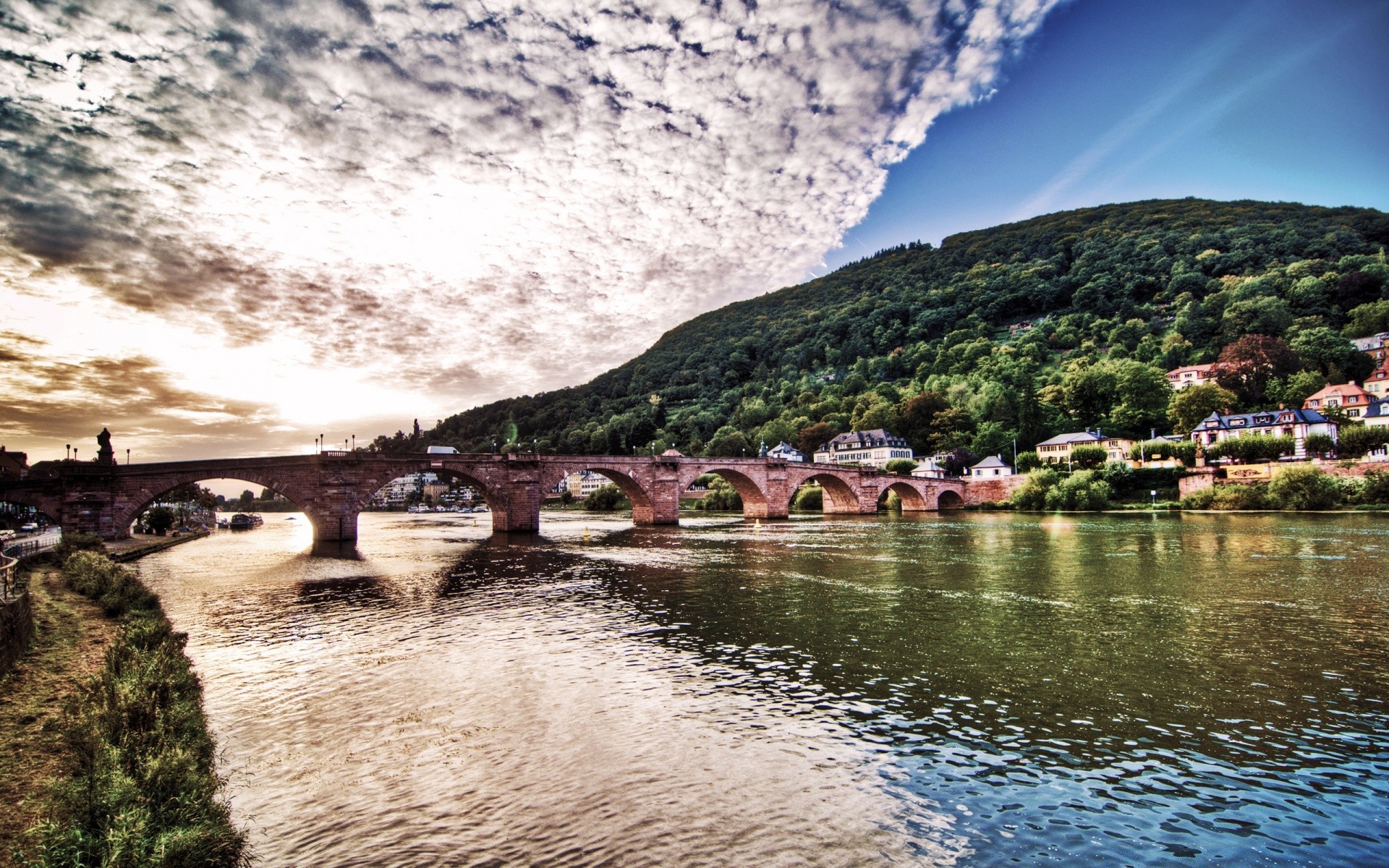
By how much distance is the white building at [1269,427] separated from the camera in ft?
252

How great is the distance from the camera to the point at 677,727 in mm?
11039

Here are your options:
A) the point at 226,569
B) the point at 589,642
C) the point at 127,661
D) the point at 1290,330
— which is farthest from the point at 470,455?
the point at 1290,330

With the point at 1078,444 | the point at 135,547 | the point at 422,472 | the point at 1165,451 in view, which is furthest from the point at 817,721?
the point at 1078,444

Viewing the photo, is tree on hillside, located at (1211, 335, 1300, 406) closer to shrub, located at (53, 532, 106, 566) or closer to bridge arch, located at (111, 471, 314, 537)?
bridge arch, located at (111, 471, 314, 537)

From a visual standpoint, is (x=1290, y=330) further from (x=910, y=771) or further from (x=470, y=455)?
(x=910, y=771)

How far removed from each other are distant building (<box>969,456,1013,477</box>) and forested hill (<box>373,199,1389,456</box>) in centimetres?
1409

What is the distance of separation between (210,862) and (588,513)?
10387 cm

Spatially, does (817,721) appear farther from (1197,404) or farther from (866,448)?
(866,448)

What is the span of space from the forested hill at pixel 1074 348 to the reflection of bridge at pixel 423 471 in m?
30.1

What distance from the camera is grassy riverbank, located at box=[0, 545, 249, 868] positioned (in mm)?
5641

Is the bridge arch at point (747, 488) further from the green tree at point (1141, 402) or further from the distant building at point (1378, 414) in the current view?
the distant building at point (1378, 414)

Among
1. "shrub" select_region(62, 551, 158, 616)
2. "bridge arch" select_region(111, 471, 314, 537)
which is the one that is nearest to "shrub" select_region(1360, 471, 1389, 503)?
"shrub" select_region(62, 551, 158, 616)

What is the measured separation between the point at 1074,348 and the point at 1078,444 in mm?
73678

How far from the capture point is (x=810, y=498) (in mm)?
98562
